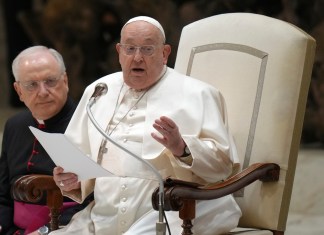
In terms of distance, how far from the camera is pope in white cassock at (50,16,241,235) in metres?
4.39

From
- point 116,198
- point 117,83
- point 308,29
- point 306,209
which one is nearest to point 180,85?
point 117,83

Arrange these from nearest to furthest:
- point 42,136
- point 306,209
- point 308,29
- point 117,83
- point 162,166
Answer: point 42,136 < point 162,166 < point 117,83 < point 306,209 < point 308,29

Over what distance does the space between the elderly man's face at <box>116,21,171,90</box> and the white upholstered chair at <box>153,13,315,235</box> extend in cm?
47

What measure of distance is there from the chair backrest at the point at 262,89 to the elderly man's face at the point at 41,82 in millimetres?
777

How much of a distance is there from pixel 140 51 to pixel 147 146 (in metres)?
0.47

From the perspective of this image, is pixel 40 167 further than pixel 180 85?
Yes

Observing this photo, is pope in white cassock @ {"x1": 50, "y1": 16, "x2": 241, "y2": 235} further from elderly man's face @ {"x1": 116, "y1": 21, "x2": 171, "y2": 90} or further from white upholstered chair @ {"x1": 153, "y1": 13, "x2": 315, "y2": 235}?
white upholstered chair @ {"x1": 153, "y1": 13, "x2": 315, "y2": 235}

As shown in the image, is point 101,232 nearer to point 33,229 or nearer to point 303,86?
point 33,229

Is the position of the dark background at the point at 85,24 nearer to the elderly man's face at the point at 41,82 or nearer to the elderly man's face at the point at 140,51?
the elderly man's face at the point at 41,82

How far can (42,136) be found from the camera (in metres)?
4.12

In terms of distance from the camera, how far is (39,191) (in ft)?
15.3

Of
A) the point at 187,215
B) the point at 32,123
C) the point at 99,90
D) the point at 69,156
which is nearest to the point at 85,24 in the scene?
the point at 32,123

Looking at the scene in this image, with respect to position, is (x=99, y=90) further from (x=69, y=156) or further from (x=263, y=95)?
(x=263, y=95)

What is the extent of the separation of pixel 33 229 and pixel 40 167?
13.4 inches
